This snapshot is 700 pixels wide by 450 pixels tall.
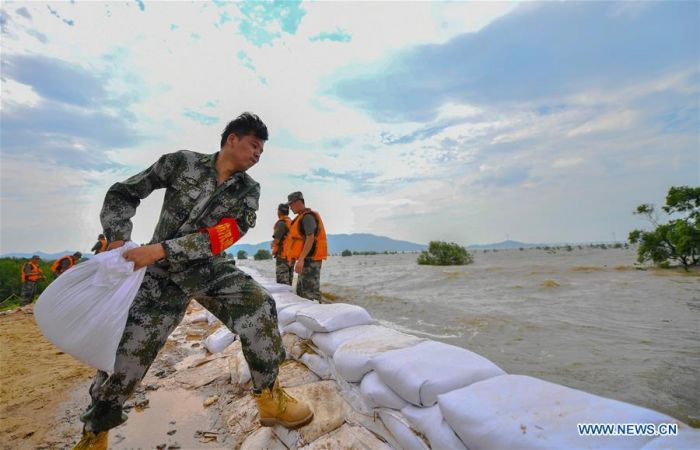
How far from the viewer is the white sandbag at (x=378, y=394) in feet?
4.67

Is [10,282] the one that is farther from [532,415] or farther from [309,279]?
[532,415]

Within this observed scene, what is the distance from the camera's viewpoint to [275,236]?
16.5ft

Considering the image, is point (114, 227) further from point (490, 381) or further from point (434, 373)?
point (490, 381)

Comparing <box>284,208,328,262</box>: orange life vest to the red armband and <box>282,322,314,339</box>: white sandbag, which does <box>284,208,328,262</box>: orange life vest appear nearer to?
<box>282,322,314,339</box>: white sandbag

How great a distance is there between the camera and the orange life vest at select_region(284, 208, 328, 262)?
3928 mm

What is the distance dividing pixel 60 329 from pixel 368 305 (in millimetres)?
4378

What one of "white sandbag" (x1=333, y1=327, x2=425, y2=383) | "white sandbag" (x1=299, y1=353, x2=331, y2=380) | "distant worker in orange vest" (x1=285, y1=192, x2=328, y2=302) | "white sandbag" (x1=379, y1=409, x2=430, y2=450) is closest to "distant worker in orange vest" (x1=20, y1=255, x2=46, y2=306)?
"distant worker in orange vest" (x1=285, y1=192, x2=328, y2=302)

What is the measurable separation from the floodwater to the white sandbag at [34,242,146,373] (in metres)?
2.34

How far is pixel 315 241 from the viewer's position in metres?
3.96

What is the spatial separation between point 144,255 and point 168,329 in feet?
1.26

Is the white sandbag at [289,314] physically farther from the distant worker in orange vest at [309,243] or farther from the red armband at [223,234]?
the red armband at [223,234]

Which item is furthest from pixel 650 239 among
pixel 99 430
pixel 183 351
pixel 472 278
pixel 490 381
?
pixel 99 430

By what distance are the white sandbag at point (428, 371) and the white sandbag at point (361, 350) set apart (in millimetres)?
70

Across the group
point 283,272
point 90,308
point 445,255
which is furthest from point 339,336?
point 445,255
